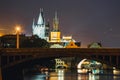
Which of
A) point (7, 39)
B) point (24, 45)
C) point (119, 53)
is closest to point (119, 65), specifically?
point (119, 53)

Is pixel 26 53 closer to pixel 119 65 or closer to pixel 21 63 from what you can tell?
pixel 21 63

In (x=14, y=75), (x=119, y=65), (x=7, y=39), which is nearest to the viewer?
(x=119, y=65)

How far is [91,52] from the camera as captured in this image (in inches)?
3708

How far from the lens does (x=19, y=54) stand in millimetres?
95312

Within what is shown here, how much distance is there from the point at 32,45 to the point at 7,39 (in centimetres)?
3016

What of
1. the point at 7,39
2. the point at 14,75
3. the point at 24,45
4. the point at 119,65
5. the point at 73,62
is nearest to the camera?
the point at 119,65

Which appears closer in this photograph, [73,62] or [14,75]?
[14,75]

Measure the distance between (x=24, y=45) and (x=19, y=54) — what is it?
5211 cm

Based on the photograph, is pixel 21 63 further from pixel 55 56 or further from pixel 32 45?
→ pixel 32 45

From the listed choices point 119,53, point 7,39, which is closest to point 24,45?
point 7,39

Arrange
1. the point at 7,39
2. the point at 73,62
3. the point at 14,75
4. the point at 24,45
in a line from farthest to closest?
the point at 73,62 < the point at 7,39 < the point at 24,45 < the point at 14,75

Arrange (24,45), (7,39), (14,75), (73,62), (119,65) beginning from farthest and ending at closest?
(73,62), (7,39), (24,45), (14,75), (119,65)

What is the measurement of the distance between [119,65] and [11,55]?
15544 millimetres

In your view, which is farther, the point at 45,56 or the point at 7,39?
the point at 7,39
